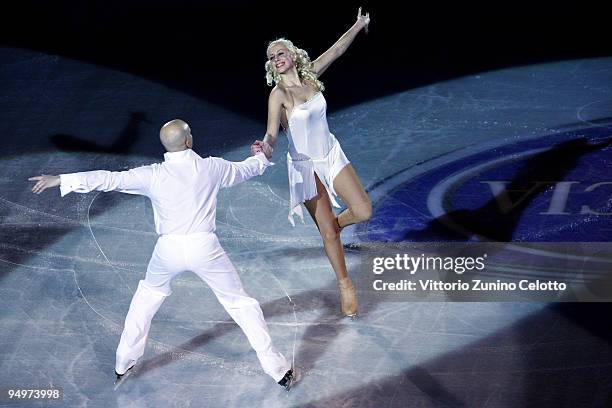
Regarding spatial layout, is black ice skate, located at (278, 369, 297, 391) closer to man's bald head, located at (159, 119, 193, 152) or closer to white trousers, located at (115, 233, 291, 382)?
white trousers, located at (115, 233, 291, 382)

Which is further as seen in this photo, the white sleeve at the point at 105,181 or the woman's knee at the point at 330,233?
the woman's knee at the point at 330,233

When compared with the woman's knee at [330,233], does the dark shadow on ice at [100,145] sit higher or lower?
lower

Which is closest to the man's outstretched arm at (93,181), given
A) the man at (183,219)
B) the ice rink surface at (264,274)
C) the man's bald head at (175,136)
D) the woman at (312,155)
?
the man at (183,219)

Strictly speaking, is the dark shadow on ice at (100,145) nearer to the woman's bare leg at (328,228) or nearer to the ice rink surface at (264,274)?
the ice rink surface at (264,274)

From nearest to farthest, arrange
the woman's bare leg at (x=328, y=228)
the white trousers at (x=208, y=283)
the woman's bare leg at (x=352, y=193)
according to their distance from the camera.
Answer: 1. the white trousers at (x=208, y=283)
2. the woman's bare leg at (x=352, y=193)
3. the woman's bare leg at (x=328, y=228)

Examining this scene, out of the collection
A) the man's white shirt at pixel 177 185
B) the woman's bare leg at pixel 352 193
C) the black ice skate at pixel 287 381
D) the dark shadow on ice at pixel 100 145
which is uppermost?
the man's white shirt at pixel 177 185

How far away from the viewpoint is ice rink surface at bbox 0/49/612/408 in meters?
5.34

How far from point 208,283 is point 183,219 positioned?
1.28 ft

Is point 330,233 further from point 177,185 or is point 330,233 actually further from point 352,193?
point 177,185

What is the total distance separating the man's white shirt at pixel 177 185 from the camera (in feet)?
16.1

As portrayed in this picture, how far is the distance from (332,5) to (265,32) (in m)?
0.89

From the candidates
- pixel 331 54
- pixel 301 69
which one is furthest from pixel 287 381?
pixel 331 54

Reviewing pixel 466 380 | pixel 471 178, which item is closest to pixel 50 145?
pixel 471 178

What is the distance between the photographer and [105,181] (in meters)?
4.85
